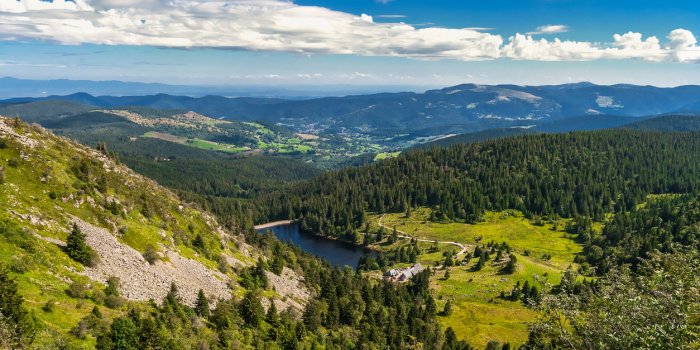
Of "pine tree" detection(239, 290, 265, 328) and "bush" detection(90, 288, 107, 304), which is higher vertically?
"bush" detection(90, 288, 107, 304)

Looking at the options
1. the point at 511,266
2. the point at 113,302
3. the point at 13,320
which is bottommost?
the point at 511,266

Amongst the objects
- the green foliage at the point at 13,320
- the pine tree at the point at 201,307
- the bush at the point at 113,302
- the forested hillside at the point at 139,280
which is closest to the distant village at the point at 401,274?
the forested hillside at the point at 139,280

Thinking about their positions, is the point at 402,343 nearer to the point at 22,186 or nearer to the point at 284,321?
the point at 284,321

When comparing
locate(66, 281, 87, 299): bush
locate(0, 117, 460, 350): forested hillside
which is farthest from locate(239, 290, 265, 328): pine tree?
locate(66, 281, 87, 299): bush

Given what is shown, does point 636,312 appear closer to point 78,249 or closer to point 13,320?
point 13,320

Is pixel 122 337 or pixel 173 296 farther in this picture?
pixel 173 296

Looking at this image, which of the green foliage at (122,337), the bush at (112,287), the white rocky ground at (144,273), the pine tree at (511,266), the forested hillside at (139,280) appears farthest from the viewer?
the pine tree at (511,266)

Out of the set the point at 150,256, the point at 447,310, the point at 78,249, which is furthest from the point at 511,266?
the point at 78,249

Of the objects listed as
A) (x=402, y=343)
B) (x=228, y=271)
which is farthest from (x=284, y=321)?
(x=402, y=343)

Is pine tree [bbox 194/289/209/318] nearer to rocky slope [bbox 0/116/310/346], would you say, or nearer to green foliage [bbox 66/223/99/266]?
rocky slope [bbox 0/116/310/346]

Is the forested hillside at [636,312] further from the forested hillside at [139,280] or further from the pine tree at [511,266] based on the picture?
the pine tree at [511,266]

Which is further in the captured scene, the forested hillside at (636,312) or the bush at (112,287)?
the bush at (112,287)
